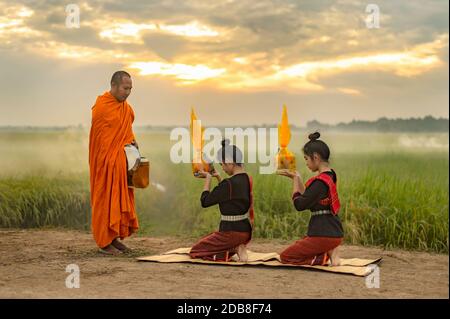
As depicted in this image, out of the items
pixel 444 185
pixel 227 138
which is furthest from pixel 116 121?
pixel 444 185

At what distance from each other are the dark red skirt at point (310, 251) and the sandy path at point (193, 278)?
0.43 ft

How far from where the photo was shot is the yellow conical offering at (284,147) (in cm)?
691

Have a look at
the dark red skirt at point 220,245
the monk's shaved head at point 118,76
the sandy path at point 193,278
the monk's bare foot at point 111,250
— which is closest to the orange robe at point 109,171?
the monk's bare foot at point 111,250

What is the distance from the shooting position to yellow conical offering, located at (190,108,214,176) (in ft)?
23.1

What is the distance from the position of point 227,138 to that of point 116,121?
1.62m

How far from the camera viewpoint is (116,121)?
8.25 metres

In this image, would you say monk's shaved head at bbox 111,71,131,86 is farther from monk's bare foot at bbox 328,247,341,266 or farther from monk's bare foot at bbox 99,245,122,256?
monk's bare foot at bbox 328,247,341,266

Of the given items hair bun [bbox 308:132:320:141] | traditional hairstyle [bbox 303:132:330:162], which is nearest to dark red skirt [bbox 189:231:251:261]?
traditional hairstyle [bbox 303:132:330:162]

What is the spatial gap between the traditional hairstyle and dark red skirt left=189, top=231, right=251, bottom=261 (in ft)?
3.89

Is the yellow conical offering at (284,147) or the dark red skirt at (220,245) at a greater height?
the yellow conical offering at (284,147)

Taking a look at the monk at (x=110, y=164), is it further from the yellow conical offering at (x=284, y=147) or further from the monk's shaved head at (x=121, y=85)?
the yellow conical offering at (x=284, y=147)

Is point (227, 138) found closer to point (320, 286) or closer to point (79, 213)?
point (320, 286)

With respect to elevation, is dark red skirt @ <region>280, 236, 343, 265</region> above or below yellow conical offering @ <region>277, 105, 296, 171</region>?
below

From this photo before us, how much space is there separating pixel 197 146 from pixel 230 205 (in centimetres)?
78
